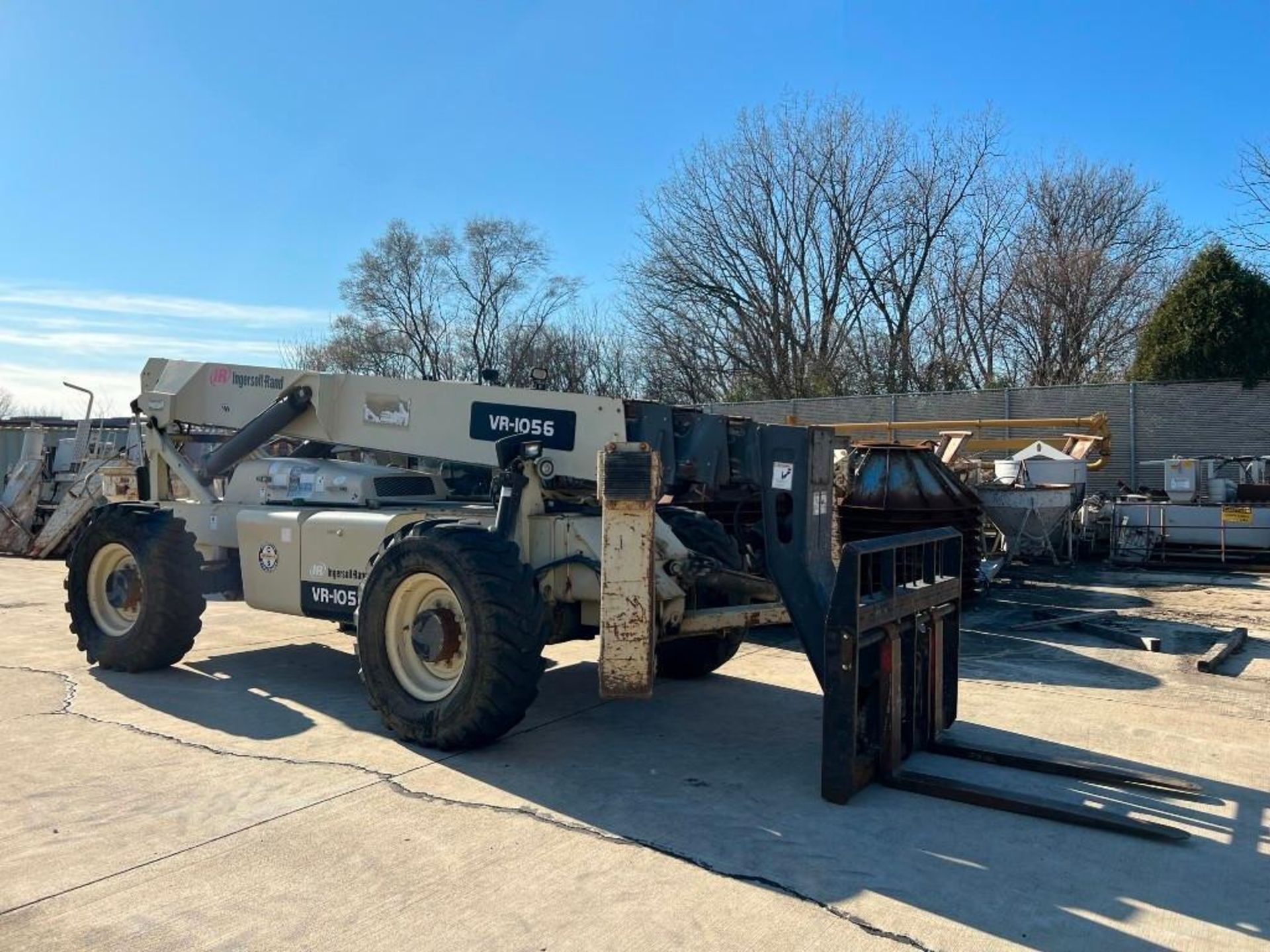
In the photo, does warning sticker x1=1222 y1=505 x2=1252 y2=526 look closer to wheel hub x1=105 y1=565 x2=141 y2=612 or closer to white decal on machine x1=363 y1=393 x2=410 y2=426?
white decal on machine x1=363 y1=393 x2=410 y2=426

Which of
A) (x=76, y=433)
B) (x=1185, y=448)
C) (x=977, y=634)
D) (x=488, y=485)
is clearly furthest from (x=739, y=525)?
(x=76, y=433)

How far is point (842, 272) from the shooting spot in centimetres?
3225

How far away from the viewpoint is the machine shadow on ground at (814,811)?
157 inches

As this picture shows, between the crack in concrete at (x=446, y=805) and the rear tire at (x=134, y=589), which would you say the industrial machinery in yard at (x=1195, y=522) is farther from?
the rear tire at (x=134, y=589)

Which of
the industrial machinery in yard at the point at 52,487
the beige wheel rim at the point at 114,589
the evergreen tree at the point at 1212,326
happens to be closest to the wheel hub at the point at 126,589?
the beige wheel rim at the point at 114,589

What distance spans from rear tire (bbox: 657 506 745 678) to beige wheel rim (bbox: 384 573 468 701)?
1485 mm

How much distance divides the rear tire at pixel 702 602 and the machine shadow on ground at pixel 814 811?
0.34 meters

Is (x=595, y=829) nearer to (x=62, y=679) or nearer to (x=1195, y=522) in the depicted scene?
(x=62, y=679)

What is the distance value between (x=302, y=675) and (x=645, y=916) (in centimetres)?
497

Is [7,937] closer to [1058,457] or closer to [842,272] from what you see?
[1058,457]

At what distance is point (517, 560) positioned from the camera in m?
5.82

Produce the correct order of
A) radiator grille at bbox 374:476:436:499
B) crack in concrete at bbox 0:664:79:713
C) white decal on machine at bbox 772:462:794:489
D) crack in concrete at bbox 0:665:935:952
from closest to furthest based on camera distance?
1. crack in concrete at bbox 0:665:935:952
2. white decal on machine at bbox 772:462:794:489
3. crack in concrete at bbox 0:664:79:713
4. radiator grille at bbox 374:476:436:499

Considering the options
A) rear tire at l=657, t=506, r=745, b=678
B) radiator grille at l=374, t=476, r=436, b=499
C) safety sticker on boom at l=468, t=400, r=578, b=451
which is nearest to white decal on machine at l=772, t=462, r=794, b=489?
rear tire at l=657, t=506, r=745, b=678

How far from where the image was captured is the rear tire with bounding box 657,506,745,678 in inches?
267
